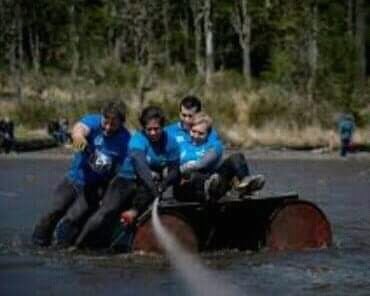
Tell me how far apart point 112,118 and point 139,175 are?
2.27ft

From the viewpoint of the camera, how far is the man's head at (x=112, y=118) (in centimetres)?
1354

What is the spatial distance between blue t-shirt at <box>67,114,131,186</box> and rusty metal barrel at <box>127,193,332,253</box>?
0.80 metres

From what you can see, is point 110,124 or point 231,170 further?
point 231,170

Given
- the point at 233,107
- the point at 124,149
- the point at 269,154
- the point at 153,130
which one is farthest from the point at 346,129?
the point at 153,130

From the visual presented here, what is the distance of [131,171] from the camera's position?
13570 millimetres

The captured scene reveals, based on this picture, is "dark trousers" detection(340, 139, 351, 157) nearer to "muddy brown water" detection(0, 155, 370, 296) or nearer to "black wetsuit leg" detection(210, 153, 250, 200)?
"muddy brown water" detection(0, 155, 370, 296)

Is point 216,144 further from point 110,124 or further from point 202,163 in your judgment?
point 110,124

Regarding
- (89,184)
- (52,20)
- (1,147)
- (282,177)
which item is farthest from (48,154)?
(52,20)

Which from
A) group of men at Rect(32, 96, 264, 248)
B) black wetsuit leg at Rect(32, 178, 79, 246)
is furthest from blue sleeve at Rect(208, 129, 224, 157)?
black wetsuit leg at Rect(32, 178, 79, 246)

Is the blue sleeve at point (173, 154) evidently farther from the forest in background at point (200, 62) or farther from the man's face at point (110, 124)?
the forest in background at point (200, 62)

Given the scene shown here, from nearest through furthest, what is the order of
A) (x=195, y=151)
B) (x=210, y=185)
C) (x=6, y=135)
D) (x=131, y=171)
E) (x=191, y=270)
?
(x=191, y=270)
(x=210, y=185)
(x=131, y=171)
(x=195, y=151)
(x=6, y=135)

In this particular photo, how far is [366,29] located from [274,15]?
1387 centimetres

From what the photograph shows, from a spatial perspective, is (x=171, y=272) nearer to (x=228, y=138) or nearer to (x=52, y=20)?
(x=228, y=138)

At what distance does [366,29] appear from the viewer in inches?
3063
